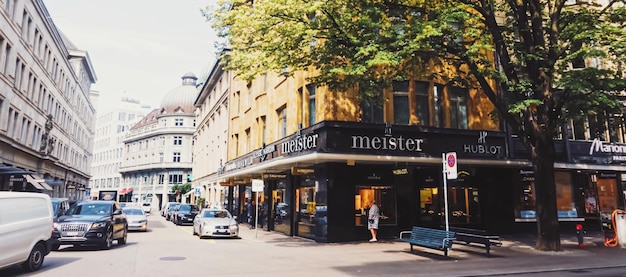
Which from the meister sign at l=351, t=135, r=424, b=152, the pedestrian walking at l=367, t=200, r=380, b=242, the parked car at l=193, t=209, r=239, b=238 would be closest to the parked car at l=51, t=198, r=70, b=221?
the parked car at l=193, t=209, r=239, b=238

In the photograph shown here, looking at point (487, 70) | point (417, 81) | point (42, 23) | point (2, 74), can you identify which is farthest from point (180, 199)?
point (487, 70)

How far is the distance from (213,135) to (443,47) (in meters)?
34.7

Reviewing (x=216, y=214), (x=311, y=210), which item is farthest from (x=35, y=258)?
(x=311, y=210)

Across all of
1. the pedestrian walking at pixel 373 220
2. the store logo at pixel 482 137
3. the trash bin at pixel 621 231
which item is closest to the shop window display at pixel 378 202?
the pedestrian walking at pixel 373 220

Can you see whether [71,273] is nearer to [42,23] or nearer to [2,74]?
[2,74]

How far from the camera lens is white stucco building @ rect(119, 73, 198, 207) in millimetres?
84375

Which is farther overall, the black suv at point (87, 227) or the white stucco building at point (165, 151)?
the white stucco building at point (165, 151)

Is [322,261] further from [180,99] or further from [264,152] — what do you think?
[180,99]

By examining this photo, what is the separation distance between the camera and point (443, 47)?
44.7ft

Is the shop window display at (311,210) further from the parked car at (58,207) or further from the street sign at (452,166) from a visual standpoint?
the parked car at (58,207)

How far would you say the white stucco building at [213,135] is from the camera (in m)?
38.6

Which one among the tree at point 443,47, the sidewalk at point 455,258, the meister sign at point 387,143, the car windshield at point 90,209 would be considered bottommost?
the sidewalk at point 455,258

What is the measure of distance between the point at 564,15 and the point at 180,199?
73.1 meters

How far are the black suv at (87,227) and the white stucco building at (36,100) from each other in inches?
500
